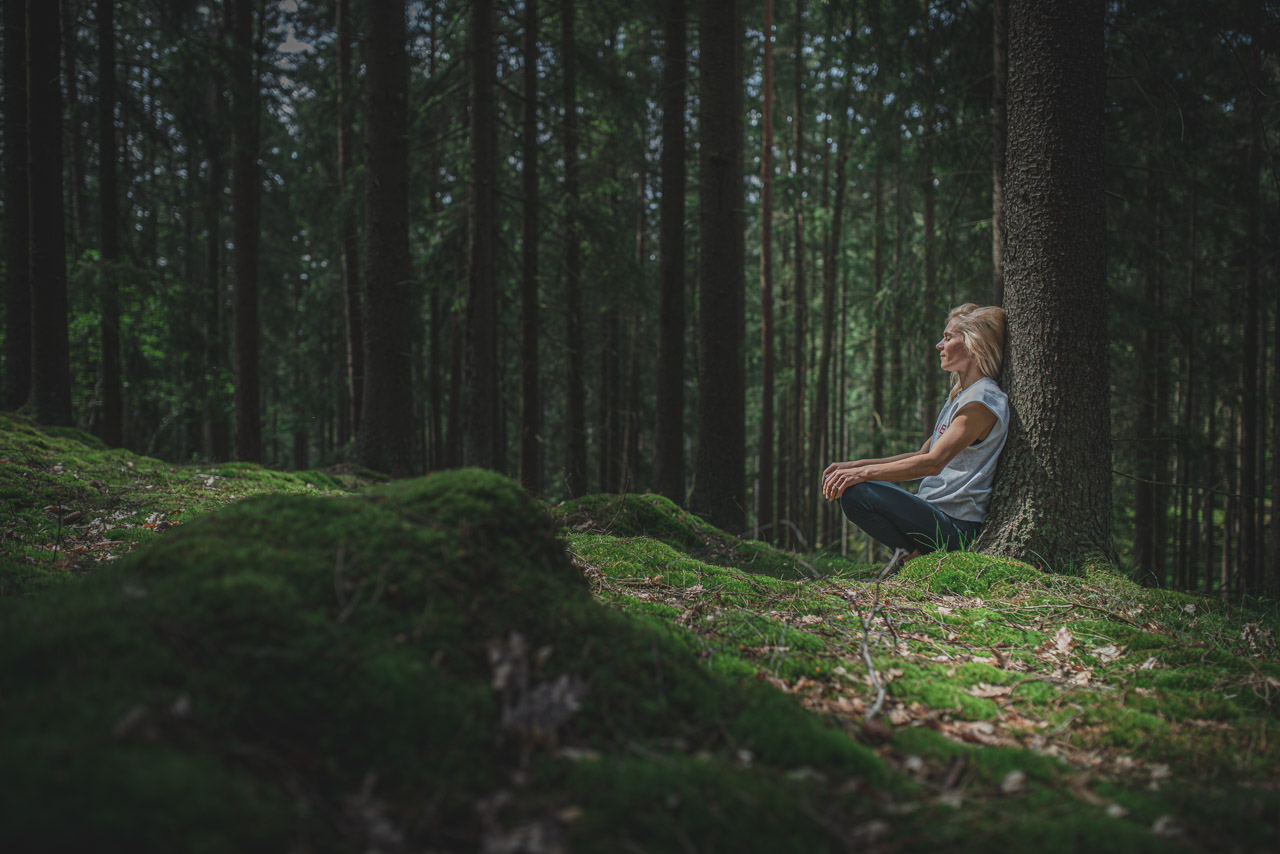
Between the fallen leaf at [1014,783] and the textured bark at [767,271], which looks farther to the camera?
the textured bark at [767,271]

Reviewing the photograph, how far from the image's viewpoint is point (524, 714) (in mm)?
1945

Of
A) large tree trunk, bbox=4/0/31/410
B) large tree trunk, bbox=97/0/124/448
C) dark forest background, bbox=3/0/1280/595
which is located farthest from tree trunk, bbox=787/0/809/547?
large tree trunk, bbox=4/0/31/410

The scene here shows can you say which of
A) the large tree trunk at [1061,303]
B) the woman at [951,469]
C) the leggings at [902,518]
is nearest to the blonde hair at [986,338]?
the woman at [951,469]

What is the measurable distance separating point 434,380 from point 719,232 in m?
11.7

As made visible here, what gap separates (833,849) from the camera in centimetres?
164

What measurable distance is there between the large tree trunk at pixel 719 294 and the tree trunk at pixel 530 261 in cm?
322

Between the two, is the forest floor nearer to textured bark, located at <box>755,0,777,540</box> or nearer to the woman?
the woman

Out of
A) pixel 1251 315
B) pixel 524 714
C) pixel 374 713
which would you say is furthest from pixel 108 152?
pixel 1251 315

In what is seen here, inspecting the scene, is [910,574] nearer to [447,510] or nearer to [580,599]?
[580,599]

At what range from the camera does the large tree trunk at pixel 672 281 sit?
30.2ft

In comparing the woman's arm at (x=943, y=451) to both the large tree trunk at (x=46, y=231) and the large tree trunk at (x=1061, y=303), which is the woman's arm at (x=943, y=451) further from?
the large tree trunk at (x=46, y=231)

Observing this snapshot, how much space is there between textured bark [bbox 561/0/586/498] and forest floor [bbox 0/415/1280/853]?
312 inches

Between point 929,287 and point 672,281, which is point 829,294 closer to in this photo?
point 929,287

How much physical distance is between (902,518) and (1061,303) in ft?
5.78
